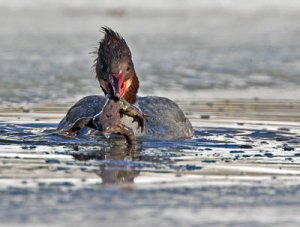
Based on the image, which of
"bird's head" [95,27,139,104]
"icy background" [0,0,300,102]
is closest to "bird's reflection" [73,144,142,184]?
"bird's head" [95,27,139,104]

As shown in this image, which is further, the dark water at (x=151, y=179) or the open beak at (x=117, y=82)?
the open beak at (x=117, y=82)

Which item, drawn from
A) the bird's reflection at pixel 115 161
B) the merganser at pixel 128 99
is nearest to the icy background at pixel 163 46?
the merganser at pixel 128 99

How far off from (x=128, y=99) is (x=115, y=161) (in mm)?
1996

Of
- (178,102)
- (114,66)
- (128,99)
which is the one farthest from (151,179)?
(178,102)

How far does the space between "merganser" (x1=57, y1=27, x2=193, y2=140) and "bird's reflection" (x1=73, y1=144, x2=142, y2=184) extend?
0.54 m

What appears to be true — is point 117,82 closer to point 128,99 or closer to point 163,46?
point 128,99

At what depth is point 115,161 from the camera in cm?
852

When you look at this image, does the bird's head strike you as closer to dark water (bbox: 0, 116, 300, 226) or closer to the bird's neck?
the bird's neck

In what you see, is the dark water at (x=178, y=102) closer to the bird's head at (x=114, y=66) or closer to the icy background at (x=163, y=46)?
the icy background at (x=163, y=46)

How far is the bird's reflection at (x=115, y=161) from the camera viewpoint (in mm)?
7742

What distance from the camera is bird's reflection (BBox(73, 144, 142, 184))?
774 centimetres

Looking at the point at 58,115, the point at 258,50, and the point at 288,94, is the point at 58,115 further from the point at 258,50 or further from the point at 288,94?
the point at 258,50

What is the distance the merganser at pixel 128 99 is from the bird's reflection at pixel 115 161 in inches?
21.2

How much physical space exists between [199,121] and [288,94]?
8.16ft
